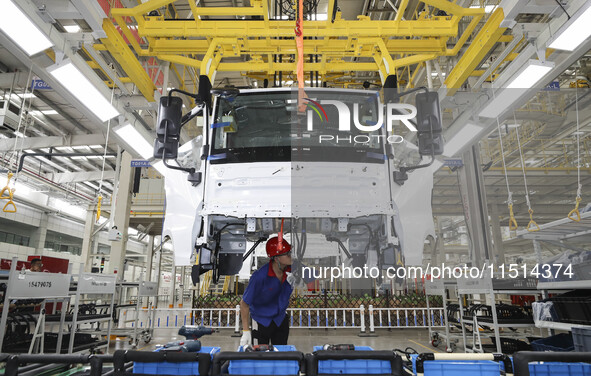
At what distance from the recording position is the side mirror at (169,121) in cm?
333

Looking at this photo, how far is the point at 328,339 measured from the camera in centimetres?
855

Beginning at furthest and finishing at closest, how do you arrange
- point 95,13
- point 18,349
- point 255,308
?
point 18,349
point 95,13
point 255,308

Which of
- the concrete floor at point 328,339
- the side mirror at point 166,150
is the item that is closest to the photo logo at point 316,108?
the side mirror at point 166,150

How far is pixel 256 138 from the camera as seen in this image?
3.79 metres

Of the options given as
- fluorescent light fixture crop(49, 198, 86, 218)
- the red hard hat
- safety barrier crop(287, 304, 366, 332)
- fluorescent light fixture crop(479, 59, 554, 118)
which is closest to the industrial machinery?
the red hard hat

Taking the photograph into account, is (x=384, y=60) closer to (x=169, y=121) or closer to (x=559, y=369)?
(x=169, y=121)

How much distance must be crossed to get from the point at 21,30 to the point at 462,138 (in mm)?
5572

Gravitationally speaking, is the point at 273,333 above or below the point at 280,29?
below

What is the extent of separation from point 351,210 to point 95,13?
366 cm

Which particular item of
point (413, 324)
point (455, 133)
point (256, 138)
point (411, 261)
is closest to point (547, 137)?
point (413, 324)

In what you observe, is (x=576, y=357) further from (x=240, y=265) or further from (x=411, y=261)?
(x=240, y=265)

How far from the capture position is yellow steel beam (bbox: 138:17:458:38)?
15.1 feet

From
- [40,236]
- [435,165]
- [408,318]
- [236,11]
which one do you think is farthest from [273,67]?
[40,236]

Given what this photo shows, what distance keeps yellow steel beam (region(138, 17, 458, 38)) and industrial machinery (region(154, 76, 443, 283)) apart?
1.07 meters
